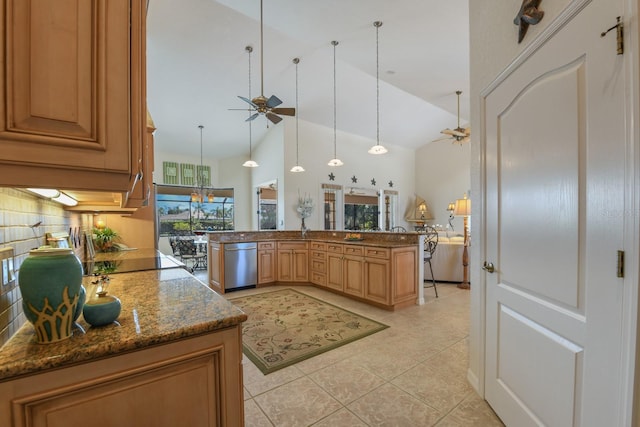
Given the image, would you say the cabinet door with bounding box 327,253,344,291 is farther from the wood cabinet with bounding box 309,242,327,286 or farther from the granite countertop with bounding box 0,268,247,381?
the granite countertop with bounding box 0,268,247,381

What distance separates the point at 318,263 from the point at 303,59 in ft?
11.9

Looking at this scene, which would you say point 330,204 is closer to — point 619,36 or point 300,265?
point 300,265

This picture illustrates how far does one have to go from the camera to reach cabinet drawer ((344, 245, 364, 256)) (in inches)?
167

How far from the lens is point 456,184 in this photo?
8680 millimetres

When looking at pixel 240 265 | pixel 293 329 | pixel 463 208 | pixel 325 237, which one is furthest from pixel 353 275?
pixel 463 208

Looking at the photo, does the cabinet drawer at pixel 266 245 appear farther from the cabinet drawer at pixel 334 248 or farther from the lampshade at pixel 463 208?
the lampshade at pixel 463 208

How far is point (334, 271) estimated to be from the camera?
186 inches

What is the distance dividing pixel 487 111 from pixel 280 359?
8.53ft

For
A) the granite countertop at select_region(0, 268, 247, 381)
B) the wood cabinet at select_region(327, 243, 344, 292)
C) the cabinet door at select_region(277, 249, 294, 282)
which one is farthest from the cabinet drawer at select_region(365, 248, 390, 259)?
the granite countertop at select_region(0, 268, 247, 381)

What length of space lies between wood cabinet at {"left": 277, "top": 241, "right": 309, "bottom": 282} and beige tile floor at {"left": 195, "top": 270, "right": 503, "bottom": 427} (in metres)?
2.50

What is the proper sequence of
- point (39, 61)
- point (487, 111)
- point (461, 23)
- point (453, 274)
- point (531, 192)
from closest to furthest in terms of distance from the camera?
point (39, 61) < point (531, 192) < point (487, 111) < point (461, 23) < point (453, 274)

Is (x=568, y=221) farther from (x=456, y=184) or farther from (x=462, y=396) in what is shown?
(x=456, y=184)

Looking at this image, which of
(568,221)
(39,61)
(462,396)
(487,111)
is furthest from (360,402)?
(39,61)

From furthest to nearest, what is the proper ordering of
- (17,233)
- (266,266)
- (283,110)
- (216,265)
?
(266,266), (216,265), (283,110), (17,233)
